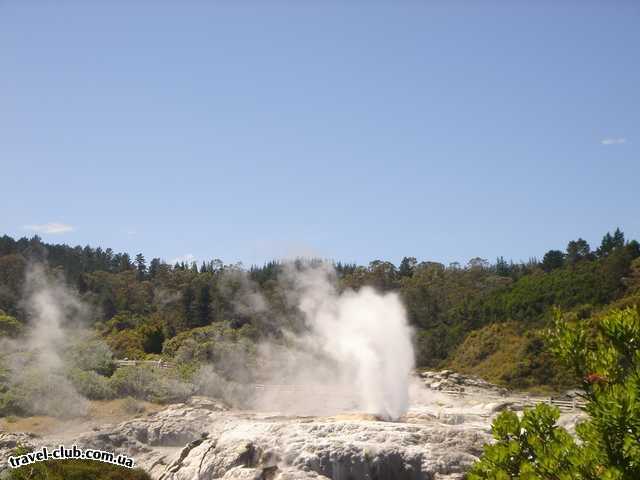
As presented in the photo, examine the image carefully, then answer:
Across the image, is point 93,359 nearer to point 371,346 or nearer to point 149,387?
point 149,387

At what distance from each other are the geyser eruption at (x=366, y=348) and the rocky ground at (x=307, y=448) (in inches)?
60.9

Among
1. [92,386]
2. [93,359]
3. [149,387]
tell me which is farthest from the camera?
[93,359]

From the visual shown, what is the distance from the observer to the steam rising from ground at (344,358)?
29281mm

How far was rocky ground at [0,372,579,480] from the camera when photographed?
19891mm

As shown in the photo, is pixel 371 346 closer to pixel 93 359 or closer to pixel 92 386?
pixel 92 386

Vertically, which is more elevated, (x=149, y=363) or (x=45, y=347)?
(x=45, y=347)

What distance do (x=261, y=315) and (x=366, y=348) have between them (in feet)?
91.5

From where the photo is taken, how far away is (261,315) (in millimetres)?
58750

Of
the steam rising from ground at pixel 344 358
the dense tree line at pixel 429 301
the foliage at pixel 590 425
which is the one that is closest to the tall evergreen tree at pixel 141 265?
the dense tree line at pixel 429 301

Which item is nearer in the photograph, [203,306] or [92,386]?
[92,386]

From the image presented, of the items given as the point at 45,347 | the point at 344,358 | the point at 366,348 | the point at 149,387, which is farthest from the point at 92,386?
the point at 366,348

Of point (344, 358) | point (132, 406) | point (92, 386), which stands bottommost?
point (132, 406)

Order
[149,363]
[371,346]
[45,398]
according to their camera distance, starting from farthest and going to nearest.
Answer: [149,363] → [45,398] → [371,346]

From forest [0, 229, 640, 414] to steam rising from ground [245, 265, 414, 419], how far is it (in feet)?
10.3
